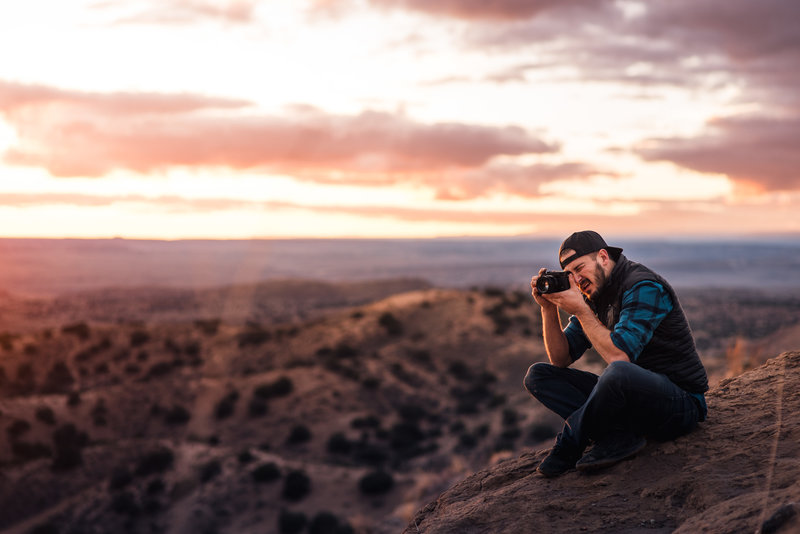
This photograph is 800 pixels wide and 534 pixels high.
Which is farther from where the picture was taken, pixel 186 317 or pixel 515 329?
pixel 186 317

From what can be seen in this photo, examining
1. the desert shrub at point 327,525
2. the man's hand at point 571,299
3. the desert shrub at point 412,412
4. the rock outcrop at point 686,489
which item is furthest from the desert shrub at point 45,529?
the man's hand at point 571,299

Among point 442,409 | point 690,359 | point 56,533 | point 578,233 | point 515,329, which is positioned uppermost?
point 578,233

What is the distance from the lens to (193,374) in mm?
33625

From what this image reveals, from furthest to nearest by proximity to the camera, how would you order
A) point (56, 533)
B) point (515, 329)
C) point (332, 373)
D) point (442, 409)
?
point (515, 329) → point (332, 373) → point (442, 409) → point (56, 533)

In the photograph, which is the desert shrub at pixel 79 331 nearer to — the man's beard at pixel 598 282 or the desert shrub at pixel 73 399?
the desert shrub at pixel 73 399

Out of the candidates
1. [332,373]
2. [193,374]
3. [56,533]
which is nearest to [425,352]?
[332,373]

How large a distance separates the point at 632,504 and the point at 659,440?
0.73 m

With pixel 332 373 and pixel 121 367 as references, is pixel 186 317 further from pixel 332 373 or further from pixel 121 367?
pixel 332 373

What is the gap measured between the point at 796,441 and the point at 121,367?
119 feet

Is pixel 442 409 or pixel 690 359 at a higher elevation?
pixel 690 359

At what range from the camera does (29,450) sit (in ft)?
82.1

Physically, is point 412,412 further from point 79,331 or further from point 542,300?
point 542,300

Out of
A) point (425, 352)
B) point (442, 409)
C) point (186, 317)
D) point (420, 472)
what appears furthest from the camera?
point (186, 317)

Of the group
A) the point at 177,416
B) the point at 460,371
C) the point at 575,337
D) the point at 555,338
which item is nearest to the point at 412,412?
the point at 460,371
